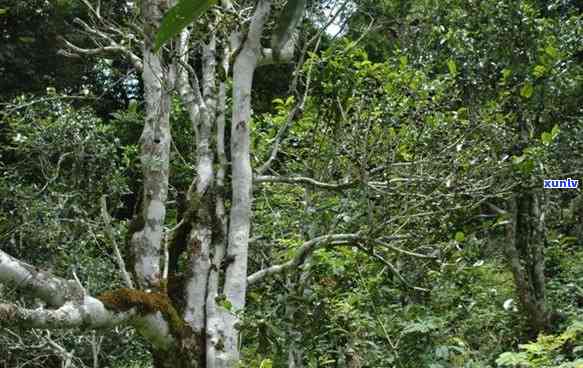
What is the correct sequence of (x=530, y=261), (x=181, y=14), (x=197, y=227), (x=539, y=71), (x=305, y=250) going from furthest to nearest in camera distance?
(x=530, y=261)
(x=539, y=71)
(x=197, y=227)
(x=305, y=250)
(x=181, y=14)

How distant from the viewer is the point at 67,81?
877cm

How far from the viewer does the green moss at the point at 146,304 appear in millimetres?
2705

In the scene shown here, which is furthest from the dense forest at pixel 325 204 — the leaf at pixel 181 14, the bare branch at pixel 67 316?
the leaf at pixel 181 14

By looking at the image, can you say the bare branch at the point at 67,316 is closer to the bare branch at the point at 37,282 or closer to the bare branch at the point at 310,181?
the bare branch at the point at 37,282

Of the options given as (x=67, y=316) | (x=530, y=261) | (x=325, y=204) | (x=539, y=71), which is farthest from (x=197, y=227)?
(x=530, y=261)

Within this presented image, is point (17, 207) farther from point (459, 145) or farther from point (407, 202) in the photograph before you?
point (459, 145)

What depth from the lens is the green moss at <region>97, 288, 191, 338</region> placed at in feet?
8.87

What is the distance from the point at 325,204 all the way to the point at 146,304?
142cm

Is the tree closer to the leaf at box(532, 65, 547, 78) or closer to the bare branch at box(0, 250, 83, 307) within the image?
the bare branch at box(0, 250, 83, 307)

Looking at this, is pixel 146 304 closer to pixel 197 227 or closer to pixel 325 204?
pixel 197 227

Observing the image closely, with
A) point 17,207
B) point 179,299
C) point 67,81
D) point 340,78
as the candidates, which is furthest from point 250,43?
point 67,81

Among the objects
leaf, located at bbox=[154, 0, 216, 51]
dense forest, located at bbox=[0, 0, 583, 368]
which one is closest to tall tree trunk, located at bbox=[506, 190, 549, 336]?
dense forest, located at bbox=[0, 0, 583, 368]

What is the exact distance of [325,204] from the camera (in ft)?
12.9

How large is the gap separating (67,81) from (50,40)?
58 centimetres
